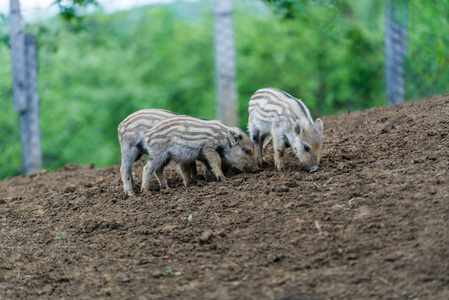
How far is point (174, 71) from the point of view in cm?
2073

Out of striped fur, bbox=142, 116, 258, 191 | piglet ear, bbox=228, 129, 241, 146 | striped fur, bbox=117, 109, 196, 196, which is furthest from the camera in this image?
piglet ear, bbox=228, 129, 241, 146

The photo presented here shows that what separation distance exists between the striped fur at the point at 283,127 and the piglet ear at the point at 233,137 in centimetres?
29

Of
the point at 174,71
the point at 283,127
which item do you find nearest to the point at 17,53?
the point at 283,127

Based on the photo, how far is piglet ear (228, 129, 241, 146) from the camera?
707 centimetres

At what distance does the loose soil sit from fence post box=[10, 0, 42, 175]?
13.2ft

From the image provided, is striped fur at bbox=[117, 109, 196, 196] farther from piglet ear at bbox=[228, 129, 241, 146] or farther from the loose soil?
piglet ear at bbox=[228, 129, 241, 146]

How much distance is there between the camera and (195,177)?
7223 millimetres

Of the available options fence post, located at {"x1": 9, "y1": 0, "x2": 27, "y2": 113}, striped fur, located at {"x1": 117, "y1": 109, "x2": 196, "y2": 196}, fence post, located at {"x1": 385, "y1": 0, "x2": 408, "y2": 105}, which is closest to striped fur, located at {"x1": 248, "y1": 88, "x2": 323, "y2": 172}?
striped fur, located at {"x1": 117, "y1": 109, "x2": 196, "y2": 196}

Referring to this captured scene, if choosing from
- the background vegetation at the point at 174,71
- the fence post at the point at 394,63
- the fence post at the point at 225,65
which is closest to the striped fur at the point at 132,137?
the fence post at the point at 225,65

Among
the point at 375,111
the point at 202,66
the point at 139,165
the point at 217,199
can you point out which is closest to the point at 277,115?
the point at 217,199

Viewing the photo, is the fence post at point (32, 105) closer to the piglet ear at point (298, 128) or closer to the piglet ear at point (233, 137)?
the piglet ear at point (233, 137)

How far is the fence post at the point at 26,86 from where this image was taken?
10273 millimetres

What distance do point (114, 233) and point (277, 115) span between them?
254cm

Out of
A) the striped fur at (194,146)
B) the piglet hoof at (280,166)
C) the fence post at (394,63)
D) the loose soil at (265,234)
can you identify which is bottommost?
the loose soil at (265,234)
